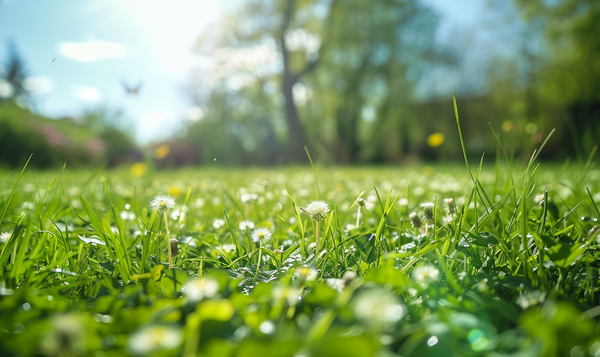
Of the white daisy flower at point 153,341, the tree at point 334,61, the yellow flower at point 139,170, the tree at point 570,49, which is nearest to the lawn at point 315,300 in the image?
the white daisy flower at point 153,341

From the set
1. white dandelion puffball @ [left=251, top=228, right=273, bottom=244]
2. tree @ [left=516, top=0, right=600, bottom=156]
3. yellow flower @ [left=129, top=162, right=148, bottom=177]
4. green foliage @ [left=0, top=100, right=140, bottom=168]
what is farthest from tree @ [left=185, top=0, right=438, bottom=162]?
white dandelion puffball @ [left=251, top=228, right=273, bottom=244]

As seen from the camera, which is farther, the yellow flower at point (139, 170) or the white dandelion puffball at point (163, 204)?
the yellow flower at point (139, 170)

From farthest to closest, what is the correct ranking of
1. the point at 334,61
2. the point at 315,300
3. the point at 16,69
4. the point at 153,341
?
the point at 16,69
the point at 334,61
the point at 315,300
the point at 153,341

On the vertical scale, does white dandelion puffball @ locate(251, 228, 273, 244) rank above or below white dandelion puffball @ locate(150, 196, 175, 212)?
below

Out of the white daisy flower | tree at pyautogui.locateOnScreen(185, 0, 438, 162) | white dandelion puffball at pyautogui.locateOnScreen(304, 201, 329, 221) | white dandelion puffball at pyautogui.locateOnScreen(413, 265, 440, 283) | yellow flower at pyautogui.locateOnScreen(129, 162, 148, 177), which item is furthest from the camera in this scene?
tree at pyautogui.locateOnScreen(185, 0, 438, 162)

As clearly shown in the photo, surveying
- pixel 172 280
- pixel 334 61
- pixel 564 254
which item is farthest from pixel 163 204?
pixel 334 61

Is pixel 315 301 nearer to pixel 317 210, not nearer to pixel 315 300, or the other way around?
pixel 315 300

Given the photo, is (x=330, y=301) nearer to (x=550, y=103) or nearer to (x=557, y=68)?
(x=557, y=68)

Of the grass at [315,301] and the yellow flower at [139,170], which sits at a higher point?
the grass at [315,301]

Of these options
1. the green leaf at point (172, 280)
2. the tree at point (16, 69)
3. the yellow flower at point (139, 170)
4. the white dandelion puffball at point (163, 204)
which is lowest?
the yellow flower at point (139, 170)

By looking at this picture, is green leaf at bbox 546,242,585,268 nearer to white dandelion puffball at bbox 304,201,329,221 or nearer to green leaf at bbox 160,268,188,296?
white dandelion puffball at bbox 304,201,329,221

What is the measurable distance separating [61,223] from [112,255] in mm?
560

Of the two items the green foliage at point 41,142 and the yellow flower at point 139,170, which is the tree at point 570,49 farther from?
the green foliage at point 41,142

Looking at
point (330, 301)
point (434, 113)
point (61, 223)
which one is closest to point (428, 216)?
point (330, 301)
